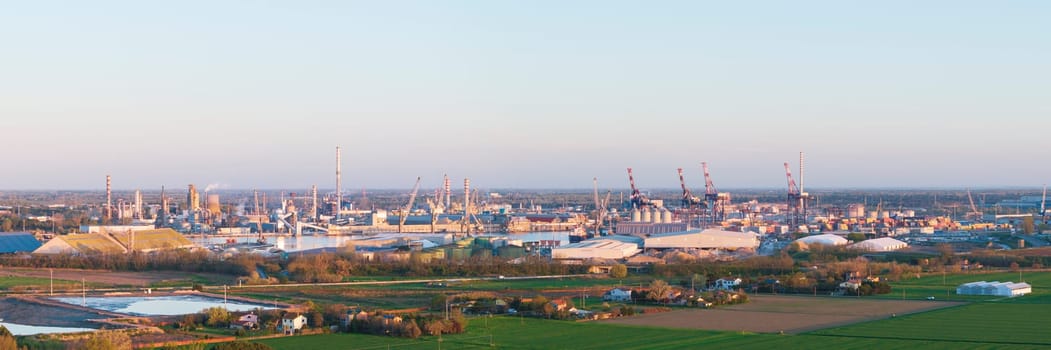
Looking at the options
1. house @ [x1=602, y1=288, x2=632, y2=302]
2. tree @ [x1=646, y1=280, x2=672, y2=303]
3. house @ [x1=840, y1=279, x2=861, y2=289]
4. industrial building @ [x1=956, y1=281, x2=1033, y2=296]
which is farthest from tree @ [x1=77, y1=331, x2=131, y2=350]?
industrial building @ [x1=956, y1=281, x2=1033, y2=296]

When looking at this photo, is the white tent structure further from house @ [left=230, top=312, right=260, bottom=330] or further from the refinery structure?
house @ [left=230, top=312, right=260, bottom=330]

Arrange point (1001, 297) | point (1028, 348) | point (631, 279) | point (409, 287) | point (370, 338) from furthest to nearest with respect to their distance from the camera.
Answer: point (631, 279)
point (409, 287)
point (1001, 297)
point (370, 338)
point (1028, 348)

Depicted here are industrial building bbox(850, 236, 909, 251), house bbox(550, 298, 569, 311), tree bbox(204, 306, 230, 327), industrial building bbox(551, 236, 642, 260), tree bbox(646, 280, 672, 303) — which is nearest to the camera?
tree bbox(204, 306, 230, 327)

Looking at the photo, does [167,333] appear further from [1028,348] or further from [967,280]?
[967,280]

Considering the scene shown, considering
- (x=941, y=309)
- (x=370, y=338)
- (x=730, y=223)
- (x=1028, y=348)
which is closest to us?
(x=1028, y=348)

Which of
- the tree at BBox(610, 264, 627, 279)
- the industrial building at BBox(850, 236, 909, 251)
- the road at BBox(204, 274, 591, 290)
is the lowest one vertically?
the road at BBox(204, 274, 591, 290)

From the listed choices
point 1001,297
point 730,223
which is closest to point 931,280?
point 1001,297
